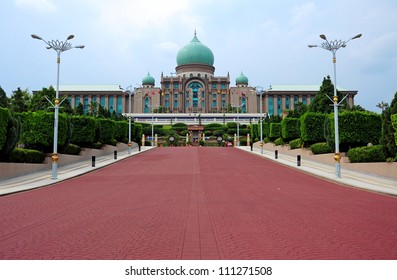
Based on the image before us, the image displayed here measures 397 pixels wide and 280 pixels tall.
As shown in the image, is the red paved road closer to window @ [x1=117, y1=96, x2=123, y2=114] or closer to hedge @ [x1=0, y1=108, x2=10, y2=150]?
hedge @ [x1=0, y1=108, x2=10, y2=150]

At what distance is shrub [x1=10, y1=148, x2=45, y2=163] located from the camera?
67.1ft

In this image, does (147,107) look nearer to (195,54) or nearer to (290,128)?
(195,54)

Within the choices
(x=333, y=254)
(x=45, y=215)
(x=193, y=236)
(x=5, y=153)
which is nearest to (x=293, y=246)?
(x=333, y=254)

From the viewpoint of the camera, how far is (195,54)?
107 m

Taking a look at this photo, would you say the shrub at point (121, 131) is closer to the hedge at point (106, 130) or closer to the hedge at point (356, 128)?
the hedge at point (106, 130)

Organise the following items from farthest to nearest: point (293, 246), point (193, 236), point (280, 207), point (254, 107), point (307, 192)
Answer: point (254, 107), point (307, 192), point (280, 207), point (193, 236), point (293, 246)

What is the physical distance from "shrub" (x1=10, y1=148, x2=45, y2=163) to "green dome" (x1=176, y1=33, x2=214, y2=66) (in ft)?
292

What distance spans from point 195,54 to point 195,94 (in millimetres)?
13567

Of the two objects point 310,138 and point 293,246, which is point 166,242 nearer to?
point 293,246

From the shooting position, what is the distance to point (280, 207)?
1019 centimetres

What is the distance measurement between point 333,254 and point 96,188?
38.8 feet

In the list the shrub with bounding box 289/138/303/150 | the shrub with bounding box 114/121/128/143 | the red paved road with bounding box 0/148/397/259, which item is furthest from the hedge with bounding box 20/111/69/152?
the shrub with bounding box 289/138/303/150

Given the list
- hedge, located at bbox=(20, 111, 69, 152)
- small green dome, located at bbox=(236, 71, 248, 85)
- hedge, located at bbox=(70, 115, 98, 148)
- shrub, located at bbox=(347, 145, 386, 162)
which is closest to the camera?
shrub, located at bbox=(347, 145, 386, 162)

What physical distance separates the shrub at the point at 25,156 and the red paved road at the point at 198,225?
26.6 ft
